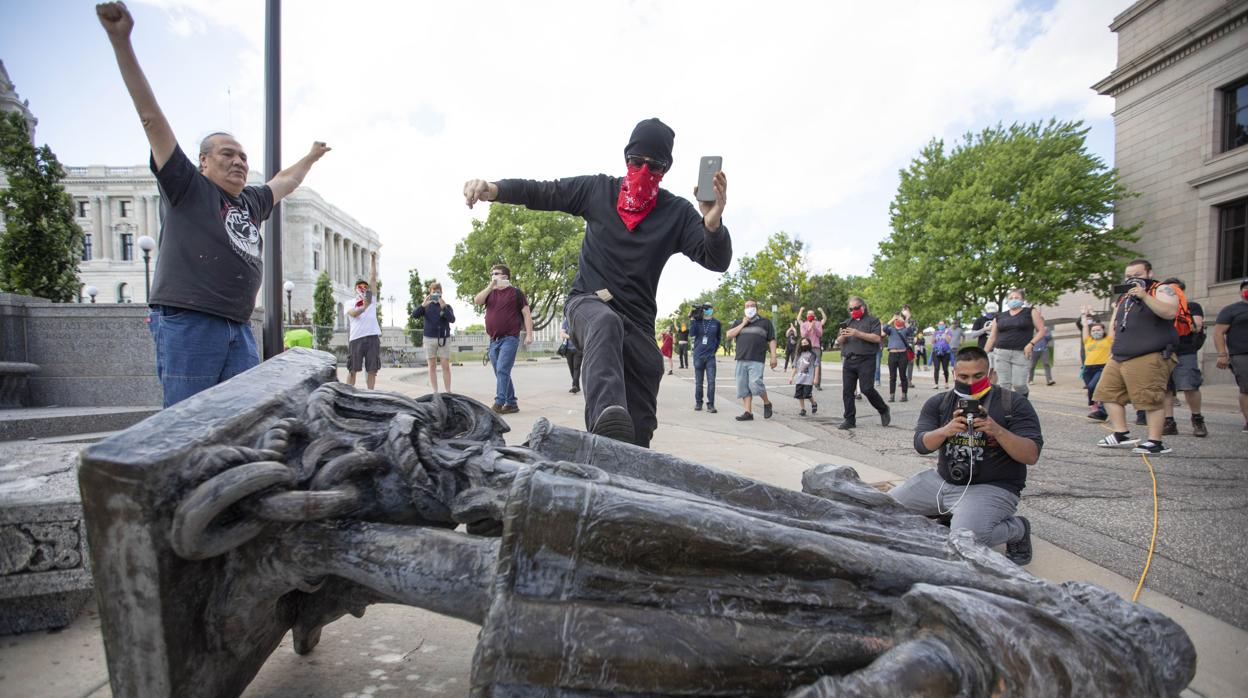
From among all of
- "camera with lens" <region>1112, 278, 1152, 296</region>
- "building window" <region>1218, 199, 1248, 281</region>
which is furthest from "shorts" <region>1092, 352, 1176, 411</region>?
"building window" <region>1218, 199, 1248, 281</region>

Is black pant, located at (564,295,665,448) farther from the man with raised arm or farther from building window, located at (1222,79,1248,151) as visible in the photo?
building window, located at (1222,79,1248,151)

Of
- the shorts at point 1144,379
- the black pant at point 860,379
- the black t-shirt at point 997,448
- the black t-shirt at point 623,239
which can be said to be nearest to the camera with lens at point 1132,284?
the shorts at point 1144,379

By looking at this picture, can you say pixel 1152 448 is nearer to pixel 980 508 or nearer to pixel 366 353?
pixel 980 508

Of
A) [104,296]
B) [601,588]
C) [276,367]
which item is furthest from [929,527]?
[104,296]

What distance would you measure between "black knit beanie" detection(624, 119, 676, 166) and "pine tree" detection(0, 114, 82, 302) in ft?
48.3

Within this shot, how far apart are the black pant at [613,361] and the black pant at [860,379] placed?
5103 mm

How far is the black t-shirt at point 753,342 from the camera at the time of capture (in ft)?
27.6

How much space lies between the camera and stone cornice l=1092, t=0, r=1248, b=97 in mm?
13045

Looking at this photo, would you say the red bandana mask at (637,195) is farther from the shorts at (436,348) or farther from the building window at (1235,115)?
the building window at (1235,115)

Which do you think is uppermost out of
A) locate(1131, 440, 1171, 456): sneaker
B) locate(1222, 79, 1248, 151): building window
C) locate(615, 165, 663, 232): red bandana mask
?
locate(1222, 79, 1248, 151): building window

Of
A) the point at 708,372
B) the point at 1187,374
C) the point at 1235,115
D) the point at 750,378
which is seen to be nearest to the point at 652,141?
the point at 750,378

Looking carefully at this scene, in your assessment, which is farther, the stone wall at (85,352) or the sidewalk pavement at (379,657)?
the stone wall at (85,352)

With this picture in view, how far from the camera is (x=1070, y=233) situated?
23.8m

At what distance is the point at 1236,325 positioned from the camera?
642 centimetres
